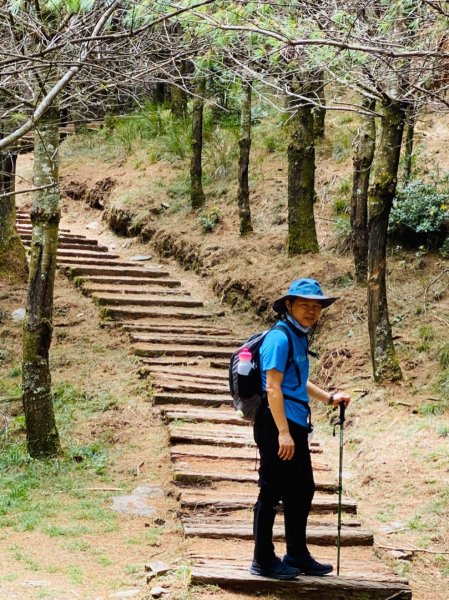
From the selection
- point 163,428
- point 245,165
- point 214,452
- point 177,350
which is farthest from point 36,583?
point 245,165

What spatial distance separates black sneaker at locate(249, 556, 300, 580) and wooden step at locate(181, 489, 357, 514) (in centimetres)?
160

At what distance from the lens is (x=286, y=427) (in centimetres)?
480

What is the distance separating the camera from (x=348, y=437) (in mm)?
8867

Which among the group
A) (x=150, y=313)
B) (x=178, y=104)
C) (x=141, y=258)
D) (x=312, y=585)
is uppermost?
(x=178, y=104)

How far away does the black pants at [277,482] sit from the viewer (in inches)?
193

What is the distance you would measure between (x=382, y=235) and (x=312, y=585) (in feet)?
17.2

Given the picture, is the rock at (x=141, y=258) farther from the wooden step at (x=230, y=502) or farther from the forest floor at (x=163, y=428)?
the wooden step at (x=230, y=502)

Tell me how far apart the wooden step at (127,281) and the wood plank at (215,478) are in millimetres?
6959

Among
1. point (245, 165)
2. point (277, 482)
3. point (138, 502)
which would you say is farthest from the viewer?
point (245, 165)

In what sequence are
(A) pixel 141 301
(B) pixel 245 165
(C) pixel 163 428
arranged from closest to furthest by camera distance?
(C) pixel 163 428, (A) pixel 141 301, (B) pixel 245 165

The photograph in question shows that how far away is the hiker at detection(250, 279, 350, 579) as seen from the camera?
4.81 m

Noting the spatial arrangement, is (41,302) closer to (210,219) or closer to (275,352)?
(275,352)

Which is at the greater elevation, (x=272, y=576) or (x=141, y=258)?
(x=141, y=258)

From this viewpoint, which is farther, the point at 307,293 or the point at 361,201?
the point at 361,201
